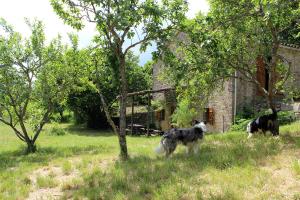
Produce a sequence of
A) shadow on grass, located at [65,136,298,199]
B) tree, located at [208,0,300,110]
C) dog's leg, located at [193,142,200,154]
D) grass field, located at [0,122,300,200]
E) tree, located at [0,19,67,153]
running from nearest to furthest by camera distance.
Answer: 1. grass field, located at [0,122,300,200]
2. shadow on grass, located at [65,136,298,199]
3. dog's leg, located at [193,142,200,154]
4. tree, located at [208,0,300,110]
5. tree, located at [0,19,67,153]

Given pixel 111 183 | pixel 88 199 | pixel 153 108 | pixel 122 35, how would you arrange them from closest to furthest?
pixel 88 199, pixel 111 183, pixel 122 35, pixel 153 108

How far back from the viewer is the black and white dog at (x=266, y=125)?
42.9ft

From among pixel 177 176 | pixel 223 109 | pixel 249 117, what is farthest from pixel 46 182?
pixel 223 109

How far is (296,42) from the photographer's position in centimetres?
3347

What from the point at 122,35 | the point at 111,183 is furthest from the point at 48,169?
the point at 122,35

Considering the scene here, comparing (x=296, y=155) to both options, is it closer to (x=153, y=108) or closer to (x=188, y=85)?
(x=188, y=85)

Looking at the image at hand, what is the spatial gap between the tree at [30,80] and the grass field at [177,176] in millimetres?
6333

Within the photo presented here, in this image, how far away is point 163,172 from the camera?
359 inches

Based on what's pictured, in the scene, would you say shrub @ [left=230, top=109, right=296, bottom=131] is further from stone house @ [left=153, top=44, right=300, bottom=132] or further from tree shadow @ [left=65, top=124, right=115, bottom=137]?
tree shadow @ [left=65, top=124, right=115, bottom=137]

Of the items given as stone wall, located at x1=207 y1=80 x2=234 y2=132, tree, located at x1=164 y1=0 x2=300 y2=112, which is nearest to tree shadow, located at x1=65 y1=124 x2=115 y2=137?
stone wall, located at x1=207 y1=80 x2=234 y2=132

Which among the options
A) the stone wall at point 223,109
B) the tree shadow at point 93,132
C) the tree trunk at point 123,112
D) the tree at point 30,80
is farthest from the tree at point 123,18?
the tree shadow at point 93,132

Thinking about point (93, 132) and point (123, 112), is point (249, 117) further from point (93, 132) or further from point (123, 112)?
point (93, 132)

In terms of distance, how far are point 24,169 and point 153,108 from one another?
20102 millimetres

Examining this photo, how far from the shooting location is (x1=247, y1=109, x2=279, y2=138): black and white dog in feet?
42.9
